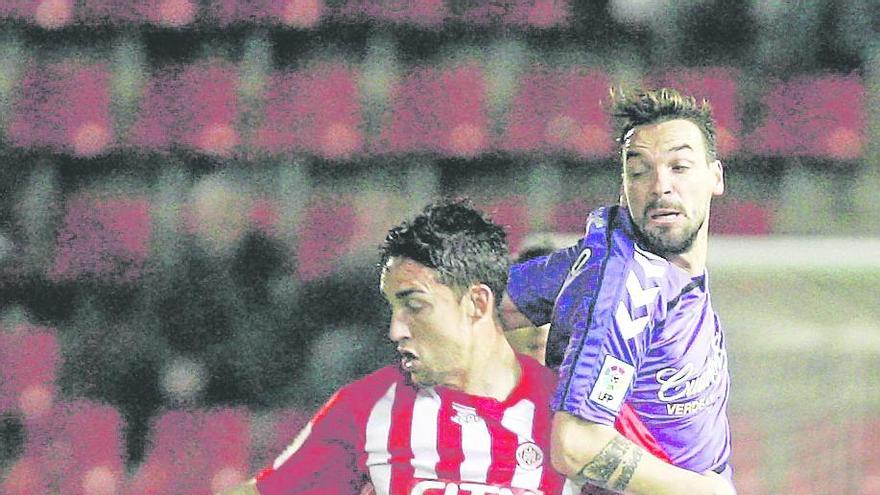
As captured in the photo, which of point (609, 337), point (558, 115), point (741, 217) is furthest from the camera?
point (558, 115)

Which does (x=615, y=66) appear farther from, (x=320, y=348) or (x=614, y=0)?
(x=320, y=348)

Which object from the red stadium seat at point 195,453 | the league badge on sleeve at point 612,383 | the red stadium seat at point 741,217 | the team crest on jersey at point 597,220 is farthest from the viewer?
the red stadium seat at point 195,453

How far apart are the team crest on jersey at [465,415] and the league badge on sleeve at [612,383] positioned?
20 centimetres

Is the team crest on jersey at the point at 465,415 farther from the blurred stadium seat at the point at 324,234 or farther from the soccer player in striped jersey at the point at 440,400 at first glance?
the blurred stadium seat at the point at 324,234

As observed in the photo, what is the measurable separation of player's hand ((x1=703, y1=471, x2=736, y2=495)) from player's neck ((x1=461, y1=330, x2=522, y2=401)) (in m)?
0.27

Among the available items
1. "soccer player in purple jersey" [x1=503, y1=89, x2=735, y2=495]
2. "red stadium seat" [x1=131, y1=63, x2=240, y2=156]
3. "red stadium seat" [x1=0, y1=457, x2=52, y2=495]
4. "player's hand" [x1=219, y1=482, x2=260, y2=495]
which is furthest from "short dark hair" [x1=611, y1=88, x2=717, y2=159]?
"red stadium seat" [x1=0, y1=457, x2=52, y2=495]

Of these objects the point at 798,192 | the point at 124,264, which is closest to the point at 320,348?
the point at 124,264

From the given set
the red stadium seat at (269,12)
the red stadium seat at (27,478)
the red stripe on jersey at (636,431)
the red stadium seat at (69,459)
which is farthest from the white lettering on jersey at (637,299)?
the red stadium seat at (27,478)

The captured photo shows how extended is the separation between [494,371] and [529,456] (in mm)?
120

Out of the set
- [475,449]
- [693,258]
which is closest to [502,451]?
[475,449]

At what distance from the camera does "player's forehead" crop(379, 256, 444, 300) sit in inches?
61.2

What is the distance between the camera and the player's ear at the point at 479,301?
158 cm

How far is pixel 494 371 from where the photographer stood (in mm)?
1620

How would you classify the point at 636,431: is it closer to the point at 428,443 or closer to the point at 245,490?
the point at 428,443
